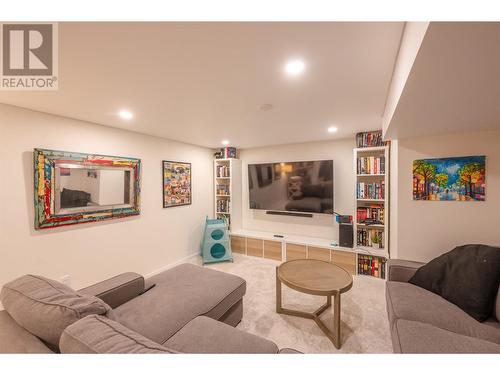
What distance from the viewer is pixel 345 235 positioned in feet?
10.3

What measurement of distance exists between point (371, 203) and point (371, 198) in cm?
25

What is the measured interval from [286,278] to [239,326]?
2.11ft

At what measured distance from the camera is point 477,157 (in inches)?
80.4

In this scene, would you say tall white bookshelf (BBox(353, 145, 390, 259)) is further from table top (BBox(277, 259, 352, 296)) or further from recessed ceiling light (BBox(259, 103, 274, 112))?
recessed ceiling light (BBox(259, 103, 274, 112))

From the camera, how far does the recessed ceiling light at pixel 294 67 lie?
1.26 meters

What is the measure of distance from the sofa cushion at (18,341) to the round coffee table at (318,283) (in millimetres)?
1662

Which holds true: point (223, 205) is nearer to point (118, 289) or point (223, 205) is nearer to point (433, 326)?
point (118, 289)

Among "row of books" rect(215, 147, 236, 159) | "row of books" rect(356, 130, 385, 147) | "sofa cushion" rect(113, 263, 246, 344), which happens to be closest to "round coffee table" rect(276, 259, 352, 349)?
"sofa cushion" rect(113, 263, 246, 344)

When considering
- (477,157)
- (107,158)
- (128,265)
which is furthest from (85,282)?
(477,157)

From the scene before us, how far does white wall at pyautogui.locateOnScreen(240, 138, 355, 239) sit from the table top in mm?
1361

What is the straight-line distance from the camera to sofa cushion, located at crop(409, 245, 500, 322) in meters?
1.48

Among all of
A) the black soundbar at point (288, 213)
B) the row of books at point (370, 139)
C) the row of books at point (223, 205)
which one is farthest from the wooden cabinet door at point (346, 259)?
the row of books at point (223, 205)

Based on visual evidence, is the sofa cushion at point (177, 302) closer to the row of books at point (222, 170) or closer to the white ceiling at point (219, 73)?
the white ceiling at point (219, 73)
